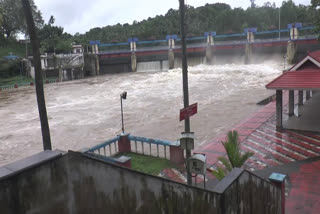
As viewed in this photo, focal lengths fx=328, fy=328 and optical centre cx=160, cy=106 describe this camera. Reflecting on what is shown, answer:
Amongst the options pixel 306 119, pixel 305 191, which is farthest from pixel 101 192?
pixel 306 119

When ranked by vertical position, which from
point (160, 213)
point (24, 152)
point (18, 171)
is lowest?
point (24, 152)

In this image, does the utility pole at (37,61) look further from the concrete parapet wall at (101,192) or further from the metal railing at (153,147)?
the concrete parapet wall at (101,192)

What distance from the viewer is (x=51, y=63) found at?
49.7m

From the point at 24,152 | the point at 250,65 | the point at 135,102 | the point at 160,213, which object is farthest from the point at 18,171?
the point at 250,65

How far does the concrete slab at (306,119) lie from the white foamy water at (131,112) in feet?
9.84

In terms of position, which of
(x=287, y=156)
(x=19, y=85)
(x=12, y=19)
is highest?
(x=12, y=19)

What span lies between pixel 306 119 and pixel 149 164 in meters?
7.65

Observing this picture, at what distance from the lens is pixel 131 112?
72.8ft

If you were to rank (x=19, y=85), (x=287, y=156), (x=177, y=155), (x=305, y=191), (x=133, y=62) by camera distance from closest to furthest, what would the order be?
(x=305, y=191), (x=177, y=155), (x=287, y=156), (x=19, y=85), (x=133, y=62)

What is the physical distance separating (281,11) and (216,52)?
25.6 m

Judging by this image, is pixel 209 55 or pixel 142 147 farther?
pixel 209 55

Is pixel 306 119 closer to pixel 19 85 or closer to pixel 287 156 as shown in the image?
pixel 287 156

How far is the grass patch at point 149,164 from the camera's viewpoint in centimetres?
981

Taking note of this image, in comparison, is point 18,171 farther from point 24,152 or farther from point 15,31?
point 15,31
